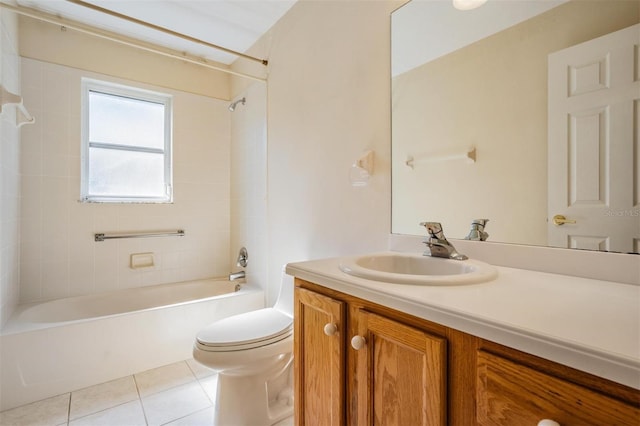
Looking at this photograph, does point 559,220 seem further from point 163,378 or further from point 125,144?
point 125,144

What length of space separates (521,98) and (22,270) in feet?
9.90

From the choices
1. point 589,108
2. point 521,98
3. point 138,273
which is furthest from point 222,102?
point 589,108

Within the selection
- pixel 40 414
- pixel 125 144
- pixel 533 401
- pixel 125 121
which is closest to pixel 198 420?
pixel 40 414

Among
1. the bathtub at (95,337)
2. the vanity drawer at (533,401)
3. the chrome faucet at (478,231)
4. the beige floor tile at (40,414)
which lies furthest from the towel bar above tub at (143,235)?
the vanity drawer at (533,401)

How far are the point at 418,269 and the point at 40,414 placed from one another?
2038mm

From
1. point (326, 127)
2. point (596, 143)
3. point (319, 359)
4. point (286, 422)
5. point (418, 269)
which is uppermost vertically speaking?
point (326, 127)

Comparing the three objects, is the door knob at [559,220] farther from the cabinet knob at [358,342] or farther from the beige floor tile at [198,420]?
the beige floor tile at [198,420]

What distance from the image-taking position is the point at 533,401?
484mm

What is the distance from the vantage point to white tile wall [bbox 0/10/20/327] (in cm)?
169

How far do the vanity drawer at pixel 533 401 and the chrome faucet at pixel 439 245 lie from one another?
1.80ft

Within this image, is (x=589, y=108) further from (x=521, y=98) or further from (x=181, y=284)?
(x=181, y=284)

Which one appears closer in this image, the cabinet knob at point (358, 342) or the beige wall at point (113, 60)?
the cabinet knob at point (358, 342)

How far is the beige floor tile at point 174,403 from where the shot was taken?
155cm

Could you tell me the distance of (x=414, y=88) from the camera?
1.29m
